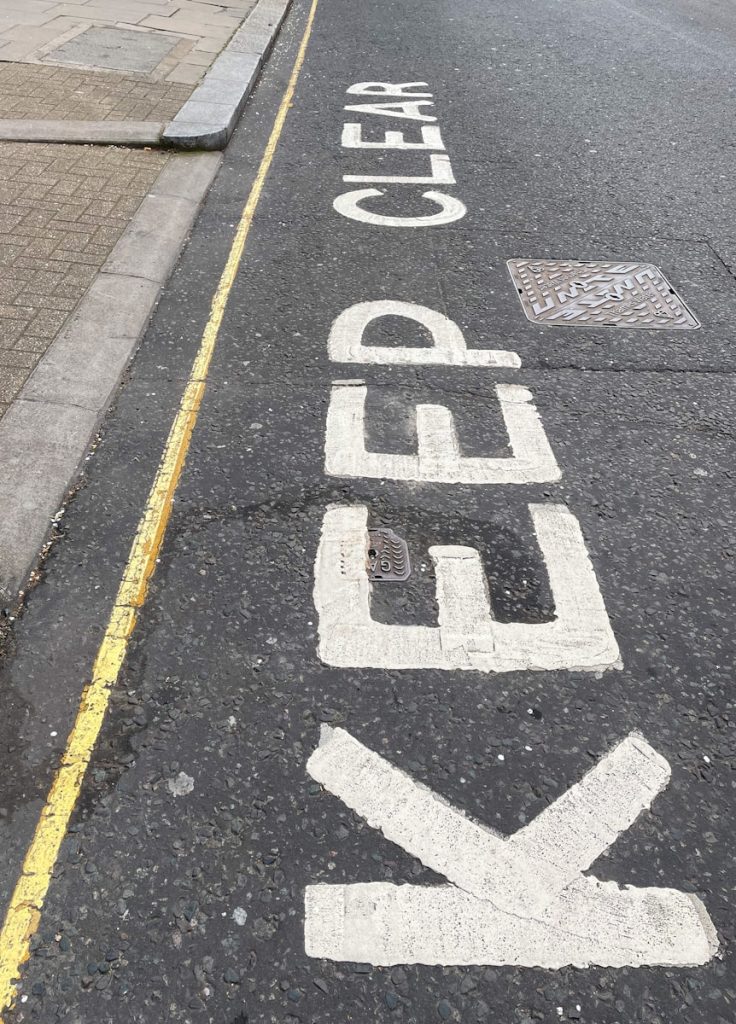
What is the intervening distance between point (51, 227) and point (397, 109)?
464 cm

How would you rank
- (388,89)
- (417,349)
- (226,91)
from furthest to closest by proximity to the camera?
1. (388,89)
2. (226,91)
3. (417,349)

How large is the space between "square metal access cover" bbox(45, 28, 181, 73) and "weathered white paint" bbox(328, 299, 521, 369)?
18.9 feet

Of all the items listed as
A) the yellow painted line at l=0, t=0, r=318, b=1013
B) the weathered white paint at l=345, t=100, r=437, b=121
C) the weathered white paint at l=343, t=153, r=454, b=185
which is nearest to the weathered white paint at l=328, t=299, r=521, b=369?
the yellow painted line at l=0, t=0, r=318, b=1013

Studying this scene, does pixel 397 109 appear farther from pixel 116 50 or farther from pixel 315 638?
pixel 315 638

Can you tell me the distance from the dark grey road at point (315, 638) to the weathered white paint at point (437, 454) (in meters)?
0.08

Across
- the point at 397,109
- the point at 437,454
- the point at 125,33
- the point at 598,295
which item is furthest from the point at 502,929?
the point at 125,33

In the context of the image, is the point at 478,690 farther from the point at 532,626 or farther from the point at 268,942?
the point at 268,942

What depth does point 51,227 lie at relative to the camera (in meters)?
5.75

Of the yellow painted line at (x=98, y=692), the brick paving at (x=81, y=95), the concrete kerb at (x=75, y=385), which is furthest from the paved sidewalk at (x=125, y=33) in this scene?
the yellow painted line at (x=98, y=692)

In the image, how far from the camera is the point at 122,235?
5773mm

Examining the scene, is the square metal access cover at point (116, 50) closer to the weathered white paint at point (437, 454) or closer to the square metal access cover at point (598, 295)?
the square metal access cover at point (598, 295)

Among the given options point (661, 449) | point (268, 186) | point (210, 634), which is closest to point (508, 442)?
point (661, 449)

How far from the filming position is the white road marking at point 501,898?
2.31m

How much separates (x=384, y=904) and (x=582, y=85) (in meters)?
9.92
